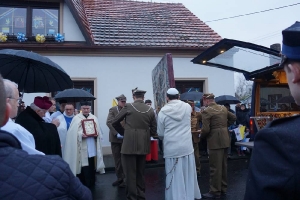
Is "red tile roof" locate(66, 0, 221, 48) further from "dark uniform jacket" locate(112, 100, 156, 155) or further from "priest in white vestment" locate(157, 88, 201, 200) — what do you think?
"priest in white vestment" locate(157, 88, 201, 200)

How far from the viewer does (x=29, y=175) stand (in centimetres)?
117

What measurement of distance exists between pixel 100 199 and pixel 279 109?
424cm

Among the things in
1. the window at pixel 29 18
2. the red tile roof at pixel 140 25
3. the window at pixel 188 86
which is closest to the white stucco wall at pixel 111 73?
the window at pixel 188 86

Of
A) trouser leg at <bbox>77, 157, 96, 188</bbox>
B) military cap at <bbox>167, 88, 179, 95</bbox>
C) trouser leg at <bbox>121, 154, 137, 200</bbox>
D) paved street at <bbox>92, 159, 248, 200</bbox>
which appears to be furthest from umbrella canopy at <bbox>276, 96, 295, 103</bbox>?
trouser leg at <bbox>77, 157, 96, 188</bbox>

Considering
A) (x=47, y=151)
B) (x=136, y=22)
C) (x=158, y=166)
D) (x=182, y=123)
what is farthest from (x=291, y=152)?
(x=136, y=22)

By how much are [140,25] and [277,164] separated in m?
12.2

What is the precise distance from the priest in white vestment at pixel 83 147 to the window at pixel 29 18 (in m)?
5.67

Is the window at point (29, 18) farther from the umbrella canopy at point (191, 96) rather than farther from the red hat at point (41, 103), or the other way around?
the red hat at point (41, 103)

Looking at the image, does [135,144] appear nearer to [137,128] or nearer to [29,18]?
[137,128]

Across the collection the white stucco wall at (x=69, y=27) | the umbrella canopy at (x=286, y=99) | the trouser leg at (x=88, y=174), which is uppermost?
the white stucco wall at (x=69, y=27)

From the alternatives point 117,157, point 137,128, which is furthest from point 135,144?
point 117,157

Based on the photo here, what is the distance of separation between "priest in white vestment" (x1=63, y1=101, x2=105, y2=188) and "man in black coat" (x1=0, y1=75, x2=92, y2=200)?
16.4ft

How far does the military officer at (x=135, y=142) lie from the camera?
5.16 m

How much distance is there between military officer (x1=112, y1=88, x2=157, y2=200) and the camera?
5.16m
